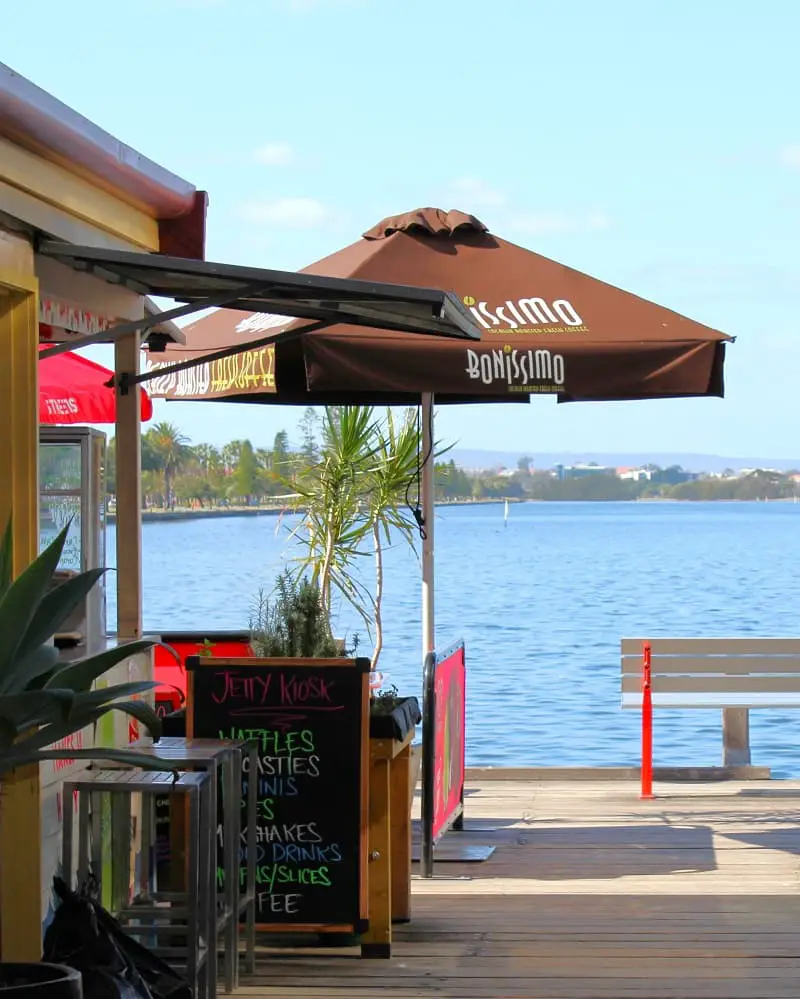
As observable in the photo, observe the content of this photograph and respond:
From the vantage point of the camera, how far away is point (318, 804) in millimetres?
5297

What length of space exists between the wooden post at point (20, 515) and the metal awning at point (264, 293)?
0.23 meters

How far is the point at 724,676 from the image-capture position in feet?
31.4

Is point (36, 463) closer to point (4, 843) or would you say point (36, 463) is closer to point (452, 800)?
point (4, 843)

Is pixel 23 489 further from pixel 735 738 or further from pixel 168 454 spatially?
pixel 168 454

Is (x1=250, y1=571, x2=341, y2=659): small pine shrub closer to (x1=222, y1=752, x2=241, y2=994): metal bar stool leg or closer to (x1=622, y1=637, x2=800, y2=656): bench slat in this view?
(x1=222, y1=752, x2=241, y2=994): metal bar stool leg

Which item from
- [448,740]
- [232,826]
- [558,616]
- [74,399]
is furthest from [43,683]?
[558,616]

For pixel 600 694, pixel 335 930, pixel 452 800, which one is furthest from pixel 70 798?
pixel 600 694

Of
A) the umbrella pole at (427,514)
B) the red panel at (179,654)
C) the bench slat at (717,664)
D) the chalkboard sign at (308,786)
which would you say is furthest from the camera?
the bench slat at (717,664)

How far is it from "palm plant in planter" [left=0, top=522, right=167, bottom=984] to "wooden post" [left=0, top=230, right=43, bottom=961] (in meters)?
1.04

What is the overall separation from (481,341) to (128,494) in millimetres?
1677

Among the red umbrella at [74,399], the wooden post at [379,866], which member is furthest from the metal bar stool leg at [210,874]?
the red umbrella at [74,399]

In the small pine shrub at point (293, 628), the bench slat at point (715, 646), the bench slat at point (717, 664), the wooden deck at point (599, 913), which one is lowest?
the wooden deck at point (599, 913)

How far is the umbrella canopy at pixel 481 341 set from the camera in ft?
21.1

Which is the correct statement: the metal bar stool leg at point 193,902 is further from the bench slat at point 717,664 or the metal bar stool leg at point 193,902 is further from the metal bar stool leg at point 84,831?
the bench slat at point 717,664
